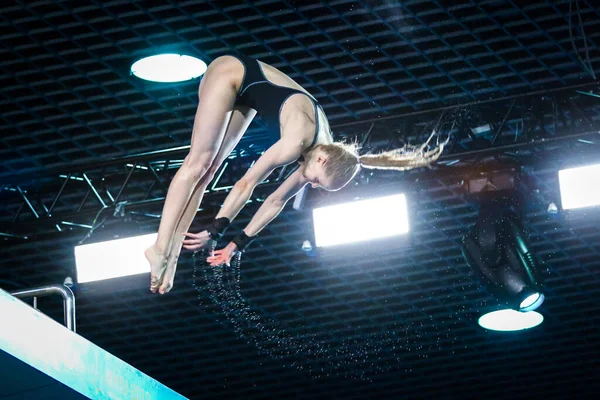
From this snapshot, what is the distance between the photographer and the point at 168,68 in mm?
7914

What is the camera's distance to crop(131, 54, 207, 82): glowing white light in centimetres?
782

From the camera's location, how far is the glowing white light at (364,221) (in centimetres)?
838

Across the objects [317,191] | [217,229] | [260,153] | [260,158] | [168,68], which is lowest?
[217,229]

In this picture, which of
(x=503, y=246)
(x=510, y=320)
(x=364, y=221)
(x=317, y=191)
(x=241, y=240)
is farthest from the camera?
(x=510, y=320)

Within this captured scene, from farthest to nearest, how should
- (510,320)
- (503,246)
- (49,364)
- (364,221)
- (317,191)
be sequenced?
1. (510,320)
2. (317,191)
3. (364,221)
4. (503,246)
5. (49,364)

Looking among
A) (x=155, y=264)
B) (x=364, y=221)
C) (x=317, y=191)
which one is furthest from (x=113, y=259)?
(x=155, y=264)

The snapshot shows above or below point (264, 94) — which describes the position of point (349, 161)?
below

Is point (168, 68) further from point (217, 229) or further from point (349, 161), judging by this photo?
point (349, 161)

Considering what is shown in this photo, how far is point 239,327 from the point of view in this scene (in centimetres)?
1069

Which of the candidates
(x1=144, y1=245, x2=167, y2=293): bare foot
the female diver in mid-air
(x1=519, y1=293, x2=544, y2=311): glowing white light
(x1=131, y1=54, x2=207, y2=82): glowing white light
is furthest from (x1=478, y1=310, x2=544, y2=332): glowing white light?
(x1=144, y1=245, x2=167, y2=293): bare foot

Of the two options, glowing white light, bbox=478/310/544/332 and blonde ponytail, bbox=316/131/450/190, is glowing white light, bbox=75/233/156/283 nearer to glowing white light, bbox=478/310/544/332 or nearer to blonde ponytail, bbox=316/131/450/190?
glowing white light, bbox=478/310/544/332

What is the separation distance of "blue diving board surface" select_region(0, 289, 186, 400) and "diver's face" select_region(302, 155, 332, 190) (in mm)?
1233

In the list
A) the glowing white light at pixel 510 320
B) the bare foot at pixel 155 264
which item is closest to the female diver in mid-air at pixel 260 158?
the bare foot at pixel 155 264

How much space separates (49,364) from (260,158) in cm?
129
